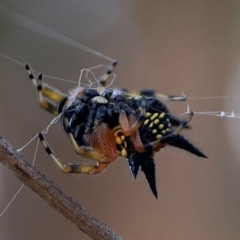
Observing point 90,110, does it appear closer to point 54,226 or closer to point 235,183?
point 54,226

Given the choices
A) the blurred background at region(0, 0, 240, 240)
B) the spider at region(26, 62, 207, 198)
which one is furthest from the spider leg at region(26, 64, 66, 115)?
the blurred background at region(0, 0, 240, 240)

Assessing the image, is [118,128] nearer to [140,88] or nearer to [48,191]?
[48,191]

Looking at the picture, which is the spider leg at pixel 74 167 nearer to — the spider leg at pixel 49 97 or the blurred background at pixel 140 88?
the spider leg at pixel 49 97

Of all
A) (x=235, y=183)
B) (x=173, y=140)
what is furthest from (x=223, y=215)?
(x=173, y=140)

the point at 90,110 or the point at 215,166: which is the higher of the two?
the point at 215,166

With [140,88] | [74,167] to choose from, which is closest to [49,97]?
[74,167]

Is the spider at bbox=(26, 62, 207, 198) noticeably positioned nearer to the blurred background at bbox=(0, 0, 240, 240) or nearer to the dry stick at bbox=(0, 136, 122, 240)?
the dry stick at bbox=(0, 136, 122, 240)
